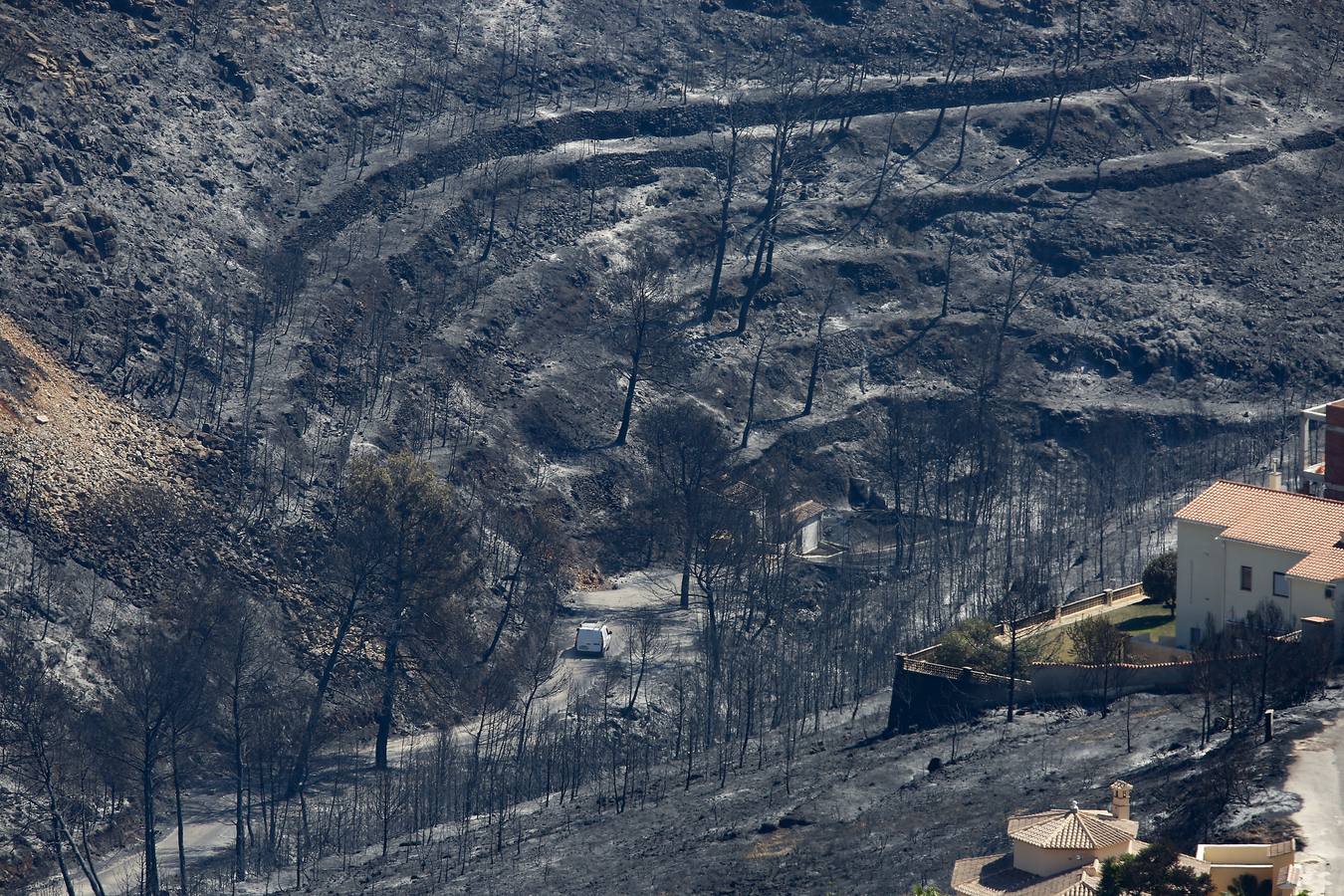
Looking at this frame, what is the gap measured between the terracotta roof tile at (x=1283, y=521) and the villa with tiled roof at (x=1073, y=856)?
20.7 meters

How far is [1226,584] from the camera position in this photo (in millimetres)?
108500

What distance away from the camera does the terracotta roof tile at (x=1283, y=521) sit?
344ft

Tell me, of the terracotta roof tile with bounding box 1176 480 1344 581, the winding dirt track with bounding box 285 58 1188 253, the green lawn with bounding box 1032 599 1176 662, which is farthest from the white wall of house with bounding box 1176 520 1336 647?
the winding dirt track with bounding box 285 58 1188 253

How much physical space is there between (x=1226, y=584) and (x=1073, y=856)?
27573 mm

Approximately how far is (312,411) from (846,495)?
98.4ft

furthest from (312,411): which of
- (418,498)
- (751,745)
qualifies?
(751,745)

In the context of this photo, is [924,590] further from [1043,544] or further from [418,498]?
[418,498]

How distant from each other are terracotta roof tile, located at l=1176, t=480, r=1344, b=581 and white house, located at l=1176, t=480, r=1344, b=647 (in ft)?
0.13

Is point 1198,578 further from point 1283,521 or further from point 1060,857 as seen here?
point 1060,857

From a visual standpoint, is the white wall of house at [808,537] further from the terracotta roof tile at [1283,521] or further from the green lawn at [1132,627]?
the terracotta roof tile at [1283,521]

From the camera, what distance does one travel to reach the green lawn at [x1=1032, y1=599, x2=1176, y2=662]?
11088cm

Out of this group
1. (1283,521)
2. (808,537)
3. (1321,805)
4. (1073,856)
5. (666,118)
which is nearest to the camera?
(1073,856)

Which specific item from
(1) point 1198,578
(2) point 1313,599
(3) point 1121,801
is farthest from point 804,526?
(3) point 1121,801

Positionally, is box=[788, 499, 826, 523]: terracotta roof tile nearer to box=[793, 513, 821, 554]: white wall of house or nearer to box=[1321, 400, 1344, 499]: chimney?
box=[793, 513, 821, 554]: white wall of house
